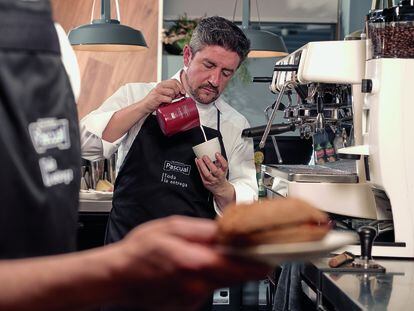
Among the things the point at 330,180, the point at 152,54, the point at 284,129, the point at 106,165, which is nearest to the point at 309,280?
the point at 330,180

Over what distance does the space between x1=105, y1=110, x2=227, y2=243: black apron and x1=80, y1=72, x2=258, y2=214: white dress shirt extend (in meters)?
0.07

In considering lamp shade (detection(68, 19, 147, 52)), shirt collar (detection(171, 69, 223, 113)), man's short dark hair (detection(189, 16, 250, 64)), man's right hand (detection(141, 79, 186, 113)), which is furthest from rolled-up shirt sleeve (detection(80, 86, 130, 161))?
lamp shade (detection(68, 19, 147, 52))

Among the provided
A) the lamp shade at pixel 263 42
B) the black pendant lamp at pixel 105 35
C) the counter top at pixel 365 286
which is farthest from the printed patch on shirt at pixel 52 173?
the lamp shade at pixel 263 42

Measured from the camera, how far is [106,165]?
14.9ft

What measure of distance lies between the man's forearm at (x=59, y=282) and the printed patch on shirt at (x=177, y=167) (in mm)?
1979

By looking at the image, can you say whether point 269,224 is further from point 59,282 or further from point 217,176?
point 217,176

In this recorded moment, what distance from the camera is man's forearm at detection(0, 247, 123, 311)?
2.22ft

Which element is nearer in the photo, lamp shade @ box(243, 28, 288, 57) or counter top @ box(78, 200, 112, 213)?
counter top @ box(78, 200, 112, 213)

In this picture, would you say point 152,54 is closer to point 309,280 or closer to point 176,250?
point 309,280

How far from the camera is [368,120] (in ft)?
7.73

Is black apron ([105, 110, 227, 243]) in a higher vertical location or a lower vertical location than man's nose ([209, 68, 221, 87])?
lower

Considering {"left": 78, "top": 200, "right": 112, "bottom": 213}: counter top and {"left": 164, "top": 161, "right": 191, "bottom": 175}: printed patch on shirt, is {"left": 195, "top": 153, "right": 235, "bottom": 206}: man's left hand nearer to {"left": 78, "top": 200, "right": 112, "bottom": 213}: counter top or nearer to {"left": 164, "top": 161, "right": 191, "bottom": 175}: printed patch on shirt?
{"left": 164, "top": 161, "right": 191, "bottom": 175}: printed patch on shirt

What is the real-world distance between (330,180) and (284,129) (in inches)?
17.0

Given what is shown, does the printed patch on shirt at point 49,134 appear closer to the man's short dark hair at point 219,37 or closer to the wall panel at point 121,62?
the man's short dark hair at point 219,37
